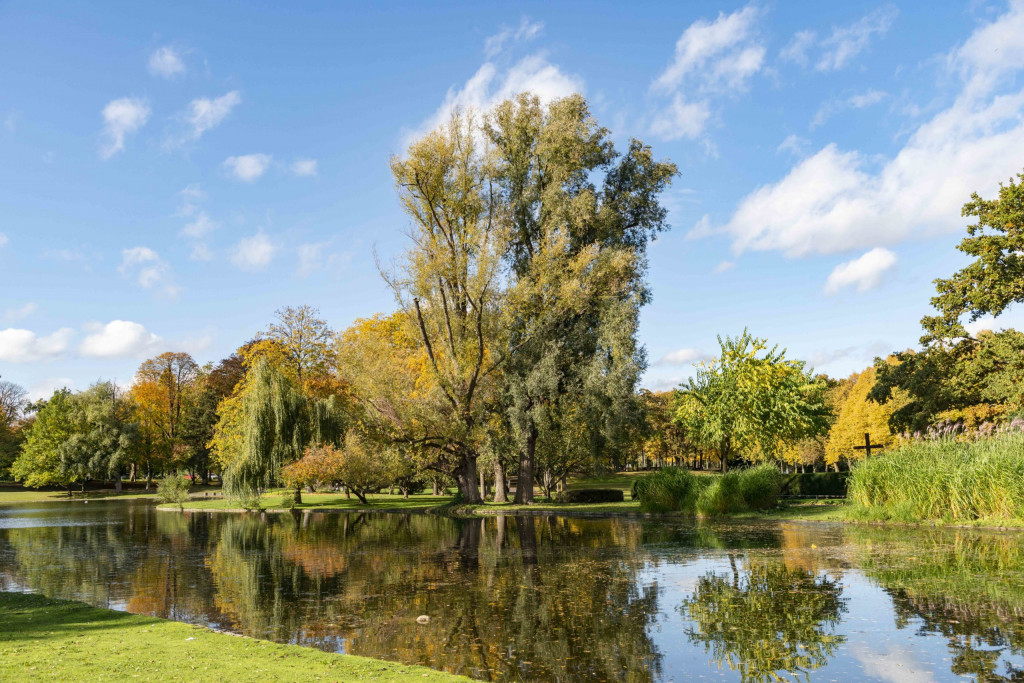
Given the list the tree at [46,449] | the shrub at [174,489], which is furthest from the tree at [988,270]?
the tree at [46,449]

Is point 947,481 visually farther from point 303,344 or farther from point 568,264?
point 303,344

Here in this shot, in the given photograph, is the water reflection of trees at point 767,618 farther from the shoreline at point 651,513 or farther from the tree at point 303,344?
the tree at point 303,344

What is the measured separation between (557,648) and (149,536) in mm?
21149

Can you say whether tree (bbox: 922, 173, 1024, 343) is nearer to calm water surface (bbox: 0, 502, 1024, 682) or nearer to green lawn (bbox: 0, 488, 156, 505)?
calm water surface (bbox: 0, 502, 1024, 682)

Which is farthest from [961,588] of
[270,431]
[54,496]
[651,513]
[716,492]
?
[54,496]

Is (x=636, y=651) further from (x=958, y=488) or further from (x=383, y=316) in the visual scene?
(x=383, y=316)

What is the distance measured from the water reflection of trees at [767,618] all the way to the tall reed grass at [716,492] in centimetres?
1219

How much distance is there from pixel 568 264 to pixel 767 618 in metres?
23.0

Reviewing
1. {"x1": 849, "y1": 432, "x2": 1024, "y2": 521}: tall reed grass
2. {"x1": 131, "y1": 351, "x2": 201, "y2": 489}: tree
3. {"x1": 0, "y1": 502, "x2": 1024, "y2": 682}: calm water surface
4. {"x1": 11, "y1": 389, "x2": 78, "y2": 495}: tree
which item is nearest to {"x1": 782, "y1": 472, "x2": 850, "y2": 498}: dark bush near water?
{"x1": 849, "y1": 432, "x2": 1024, "y2": 521}: tall reed grass

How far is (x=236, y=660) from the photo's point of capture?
24.1ft

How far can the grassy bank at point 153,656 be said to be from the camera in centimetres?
667

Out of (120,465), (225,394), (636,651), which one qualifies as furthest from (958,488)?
(120,465)

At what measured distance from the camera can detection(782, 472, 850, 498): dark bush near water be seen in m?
34.5

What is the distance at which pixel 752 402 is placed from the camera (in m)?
29.7
